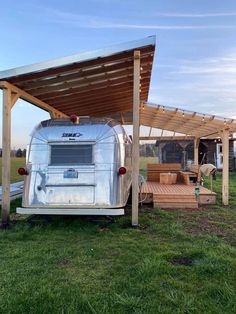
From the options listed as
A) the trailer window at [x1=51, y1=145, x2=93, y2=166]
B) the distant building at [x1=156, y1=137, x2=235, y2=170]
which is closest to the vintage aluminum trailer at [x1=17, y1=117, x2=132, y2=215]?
the trailer window at [x1=51, y1=145, x2=93, y2=166]

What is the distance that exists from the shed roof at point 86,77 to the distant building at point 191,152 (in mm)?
16438

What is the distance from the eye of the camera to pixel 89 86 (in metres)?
8.45

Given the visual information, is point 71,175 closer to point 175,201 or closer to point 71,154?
point 71,154

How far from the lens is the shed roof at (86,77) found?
620 cm

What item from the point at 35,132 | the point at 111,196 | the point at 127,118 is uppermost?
the point at 127,118

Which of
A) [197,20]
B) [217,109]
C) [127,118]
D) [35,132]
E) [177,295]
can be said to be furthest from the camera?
[217,109]

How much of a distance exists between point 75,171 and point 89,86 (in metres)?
3.16

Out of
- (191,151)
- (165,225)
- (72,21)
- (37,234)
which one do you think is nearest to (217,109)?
(191,151)

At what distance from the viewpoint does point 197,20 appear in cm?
1245

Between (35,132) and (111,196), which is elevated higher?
(35,132)

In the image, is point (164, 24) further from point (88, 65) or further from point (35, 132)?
point (35, 132)

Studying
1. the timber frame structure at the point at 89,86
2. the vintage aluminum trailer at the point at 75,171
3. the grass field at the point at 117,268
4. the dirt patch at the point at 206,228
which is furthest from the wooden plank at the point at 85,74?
the dirt patch at the point at 206,228

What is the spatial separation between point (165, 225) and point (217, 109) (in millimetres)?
19751

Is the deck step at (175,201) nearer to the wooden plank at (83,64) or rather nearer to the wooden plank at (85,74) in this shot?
the wooden plank at (85,74)
